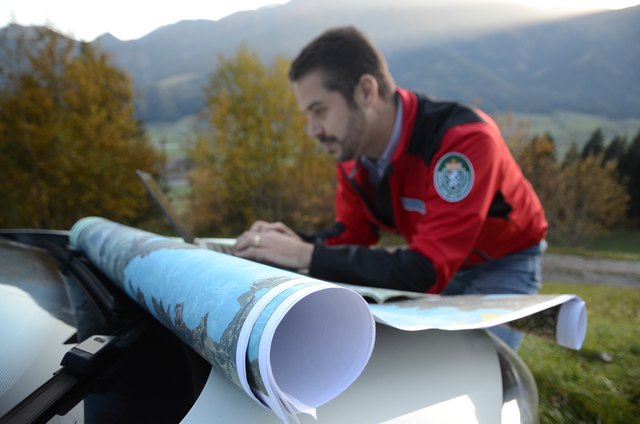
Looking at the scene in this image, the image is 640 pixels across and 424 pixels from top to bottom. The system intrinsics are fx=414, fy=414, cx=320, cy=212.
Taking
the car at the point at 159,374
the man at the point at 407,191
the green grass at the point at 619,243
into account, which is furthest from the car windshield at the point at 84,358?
→ the green grass at the point at 619,243

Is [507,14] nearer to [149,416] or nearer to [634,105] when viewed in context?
[634,105]

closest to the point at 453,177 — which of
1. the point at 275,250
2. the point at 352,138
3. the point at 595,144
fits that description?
the point at 352,138

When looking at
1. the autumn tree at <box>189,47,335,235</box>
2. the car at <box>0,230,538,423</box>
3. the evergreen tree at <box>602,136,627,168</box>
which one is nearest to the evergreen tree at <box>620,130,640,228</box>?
the evergreen tree at <box>602,136,627,168</box>

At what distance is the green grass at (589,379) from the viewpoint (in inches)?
63.6

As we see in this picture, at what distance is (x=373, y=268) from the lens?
1400 mm

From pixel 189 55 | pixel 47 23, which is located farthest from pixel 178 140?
pixel 189 55

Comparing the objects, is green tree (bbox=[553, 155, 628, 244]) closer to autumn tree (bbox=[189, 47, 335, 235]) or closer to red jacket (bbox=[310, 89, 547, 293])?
autumn tree (bbox=[189, 47, 335, 235])

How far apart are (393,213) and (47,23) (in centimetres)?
1268

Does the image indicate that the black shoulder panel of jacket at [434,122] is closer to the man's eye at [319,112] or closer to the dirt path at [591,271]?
the man's eye at [319,112]

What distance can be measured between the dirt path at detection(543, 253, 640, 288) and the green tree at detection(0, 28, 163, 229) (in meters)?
19.3

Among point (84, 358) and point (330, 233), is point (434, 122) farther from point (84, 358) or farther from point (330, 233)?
point (84, 358)

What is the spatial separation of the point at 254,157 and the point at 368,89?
1439 centimetres

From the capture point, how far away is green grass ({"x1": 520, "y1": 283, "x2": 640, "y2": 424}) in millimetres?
1615

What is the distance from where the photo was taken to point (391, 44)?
121m
